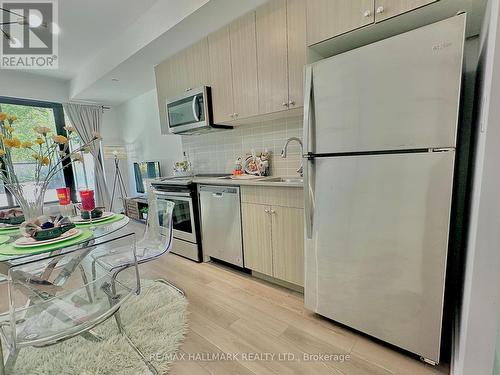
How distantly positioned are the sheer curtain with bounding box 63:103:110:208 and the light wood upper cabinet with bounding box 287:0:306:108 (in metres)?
4.33

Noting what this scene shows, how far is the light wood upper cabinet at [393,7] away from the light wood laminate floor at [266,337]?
1.88 metres

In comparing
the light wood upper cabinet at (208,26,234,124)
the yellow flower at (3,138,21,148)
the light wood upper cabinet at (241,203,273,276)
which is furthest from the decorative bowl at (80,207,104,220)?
the light wood upper cabinet at (208,26,234,124)

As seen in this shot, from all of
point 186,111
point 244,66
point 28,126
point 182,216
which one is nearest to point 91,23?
point 186,111

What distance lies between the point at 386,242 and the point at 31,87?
218 inches

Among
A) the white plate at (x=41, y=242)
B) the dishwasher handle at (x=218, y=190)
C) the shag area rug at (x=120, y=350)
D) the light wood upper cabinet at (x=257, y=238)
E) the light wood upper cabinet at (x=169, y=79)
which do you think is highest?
the light wood upper cabinet at (x=169, y=79)

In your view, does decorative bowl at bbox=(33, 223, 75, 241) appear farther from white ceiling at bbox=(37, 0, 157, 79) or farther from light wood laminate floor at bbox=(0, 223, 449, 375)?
white ceiling at bbox=(37, 0, 157, 79)

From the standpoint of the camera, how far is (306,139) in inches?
58.7

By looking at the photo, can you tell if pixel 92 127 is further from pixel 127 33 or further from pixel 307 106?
pixel 307 106

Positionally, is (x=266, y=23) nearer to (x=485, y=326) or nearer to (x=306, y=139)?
(x=306, y=139)

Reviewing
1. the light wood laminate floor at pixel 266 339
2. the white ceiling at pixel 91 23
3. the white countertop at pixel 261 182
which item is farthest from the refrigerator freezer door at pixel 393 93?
the white ceiling at pixel 91 23

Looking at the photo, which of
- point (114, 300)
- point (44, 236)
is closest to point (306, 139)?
point (114, 300)

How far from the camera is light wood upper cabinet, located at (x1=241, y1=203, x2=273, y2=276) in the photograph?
2.10 m

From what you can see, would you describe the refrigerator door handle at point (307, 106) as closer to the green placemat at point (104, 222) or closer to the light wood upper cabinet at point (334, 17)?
the light wood upper cabinet at point (334, 17)

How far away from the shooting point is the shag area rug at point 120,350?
130cm
